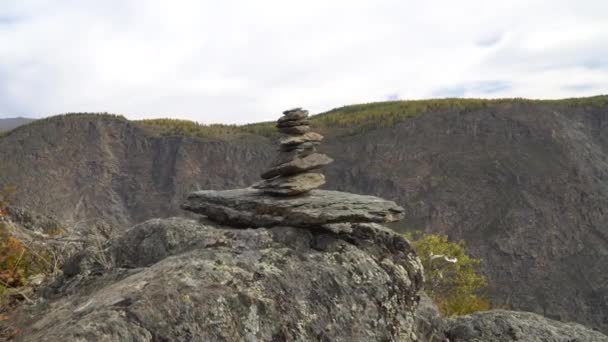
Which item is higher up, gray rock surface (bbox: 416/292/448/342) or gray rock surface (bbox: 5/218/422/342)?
gray rock surface (bbox: 5/218/422/342)

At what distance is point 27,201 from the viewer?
2199 inches

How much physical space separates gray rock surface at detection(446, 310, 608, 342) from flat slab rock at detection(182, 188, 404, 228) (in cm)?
300

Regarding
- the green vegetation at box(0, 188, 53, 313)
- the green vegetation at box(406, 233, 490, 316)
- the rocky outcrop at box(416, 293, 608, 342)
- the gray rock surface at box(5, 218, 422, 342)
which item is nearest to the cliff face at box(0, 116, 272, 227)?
the green vegetation at box(406, 233, 490, 316)

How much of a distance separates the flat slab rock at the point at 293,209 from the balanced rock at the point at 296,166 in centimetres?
46

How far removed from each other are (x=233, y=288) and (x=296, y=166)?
3.56 m

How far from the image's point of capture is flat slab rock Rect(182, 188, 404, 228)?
8.73 meters

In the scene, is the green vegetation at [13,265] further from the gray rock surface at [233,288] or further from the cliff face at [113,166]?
the cliff face at [113,166]

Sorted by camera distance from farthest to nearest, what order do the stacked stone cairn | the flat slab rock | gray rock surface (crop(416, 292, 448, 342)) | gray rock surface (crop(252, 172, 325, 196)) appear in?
gray rock surface (crop(416, 292, 448, 342)) < the stacked stone cairn < gray rock surface (crop(252, 172, 325, 196)) < the flat slab rock

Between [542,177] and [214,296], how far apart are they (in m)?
65.2

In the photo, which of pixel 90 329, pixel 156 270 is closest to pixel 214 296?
pixel 156 270

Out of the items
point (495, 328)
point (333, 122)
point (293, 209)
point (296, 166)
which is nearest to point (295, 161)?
point (296, 166)

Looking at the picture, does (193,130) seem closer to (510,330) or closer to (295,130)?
(295,130)

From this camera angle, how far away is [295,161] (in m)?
9.82

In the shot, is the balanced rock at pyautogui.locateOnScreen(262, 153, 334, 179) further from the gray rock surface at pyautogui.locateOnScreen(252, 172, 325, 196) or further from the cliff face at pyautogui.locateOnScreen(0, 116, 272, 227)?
the cliff face at pyautogui.locateOnScreen(0, 116, 272, 227)
